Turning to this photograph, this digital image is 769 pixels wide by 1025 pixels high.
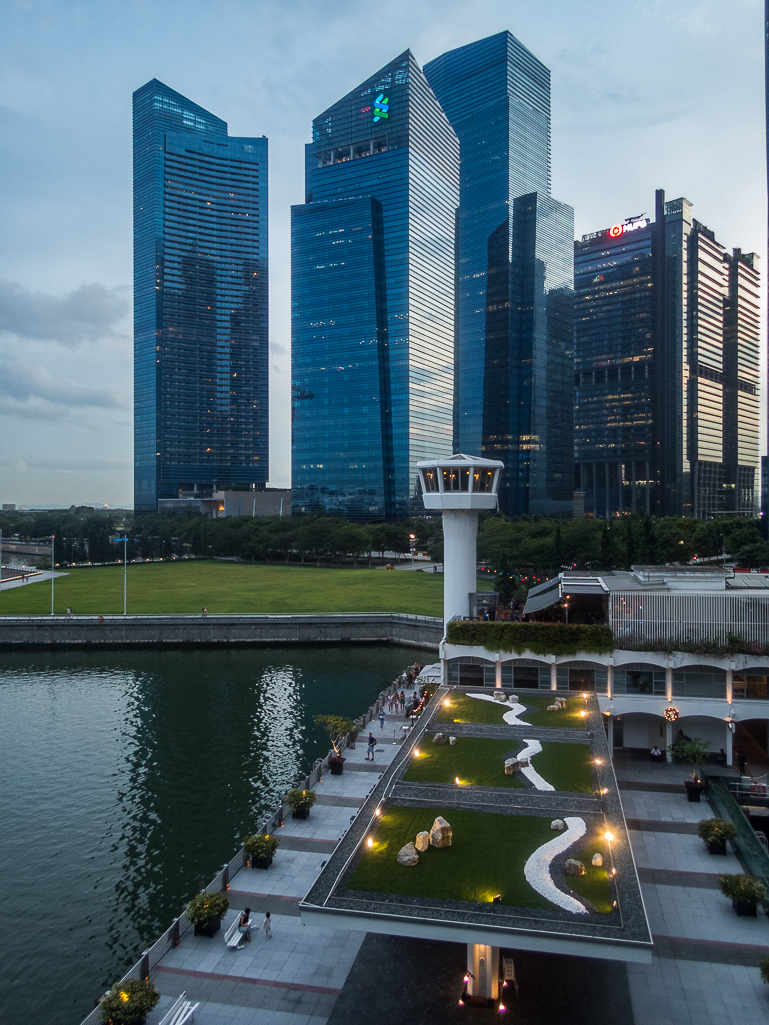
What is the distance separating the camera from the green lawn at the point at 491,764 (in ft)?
103

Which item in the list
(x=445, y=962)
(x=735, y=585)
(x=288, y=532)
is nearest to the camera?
(x=445, y=962)

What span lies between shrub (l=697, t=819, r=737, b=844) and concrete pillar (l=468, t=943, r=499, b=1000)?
1599 cm

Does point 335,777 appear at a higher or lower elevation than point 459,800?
lower

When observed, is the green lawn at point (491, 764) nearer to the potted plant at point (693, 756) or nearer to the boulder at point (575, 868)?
the boulder at point (575, 868)

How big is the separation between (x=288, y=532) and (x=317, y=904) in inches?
6122

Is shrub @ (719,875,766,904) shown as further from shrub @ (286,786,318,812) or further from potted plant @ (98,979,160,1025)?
potted plant @ (98,979,160,1025)

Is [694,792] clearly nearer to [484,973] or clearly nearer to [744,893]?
[744,893]

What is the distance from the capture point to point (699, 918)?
27703 millimetres

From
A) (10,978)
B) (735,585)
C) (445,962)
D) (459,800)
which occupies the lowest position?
(10,978)

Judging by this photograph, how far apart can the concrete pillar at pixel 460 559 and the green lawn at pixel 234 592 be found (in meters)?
36.0

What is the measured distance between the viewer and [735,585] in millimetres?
50438

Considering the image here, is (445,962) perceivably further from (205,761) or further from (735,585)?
(735,585)

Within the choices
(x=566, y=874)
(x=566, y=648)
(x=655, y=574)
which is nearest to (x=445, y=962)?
(x=566, y=874)

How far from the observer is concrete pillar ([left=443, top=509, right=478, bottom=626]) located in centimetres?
6038
